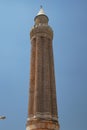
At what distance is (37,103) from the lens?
1241 inches

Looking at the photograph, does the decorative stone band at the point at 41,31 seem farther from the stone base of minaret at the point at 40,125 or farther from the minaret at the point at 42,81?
the stone base of minaret at the point at 40,125

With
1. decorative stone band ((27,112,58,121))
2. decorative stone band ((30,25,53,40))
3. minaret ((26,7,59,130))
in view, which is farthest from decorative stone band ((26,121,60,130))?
decorative stone band ((30,25,53,40))

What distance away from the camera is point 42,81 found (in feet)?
108

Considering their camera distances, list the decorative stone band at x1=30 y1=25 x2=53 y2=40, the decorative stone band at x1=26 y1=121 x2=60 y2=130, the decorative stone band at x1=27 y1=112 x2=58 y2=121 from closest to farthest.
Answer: the decorative stone band at x1=26 y1=121 x2=60 y2=130 < the decorative stone band at x1=27 y1=112 x2=58 y2=121 < the decorative stone band at x1=30 y1=25 x2=53 y2=40

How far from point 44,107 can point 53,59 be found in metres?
6.98

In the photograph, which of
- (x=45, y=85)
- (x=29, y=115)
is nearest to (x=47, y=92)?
(x=45, y=85)

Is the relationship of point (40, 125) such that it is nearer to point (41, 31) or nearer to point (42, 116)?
point (42, 116)

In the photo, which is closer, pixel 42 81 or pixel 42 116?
pixel 42 116

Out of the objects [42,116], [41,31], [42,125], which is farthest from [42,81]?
[41,31]

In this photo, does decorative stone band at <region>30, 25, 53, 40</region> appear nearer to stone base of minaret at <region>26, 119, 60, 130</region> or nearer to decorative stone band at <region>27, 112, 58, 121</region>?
decorative stone band at <region>27, 112, 58, 121</region>

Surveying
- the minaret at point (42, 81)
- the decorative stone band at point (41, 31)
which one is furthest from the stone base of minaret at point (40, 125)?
the decorative stone band at point (41, 31)

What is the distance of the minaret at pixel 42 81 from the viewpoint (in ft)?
101

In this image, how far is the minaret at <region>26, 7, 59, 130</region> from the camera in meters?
30.7

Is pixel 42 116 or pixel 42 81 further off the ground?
pixel 42 81
